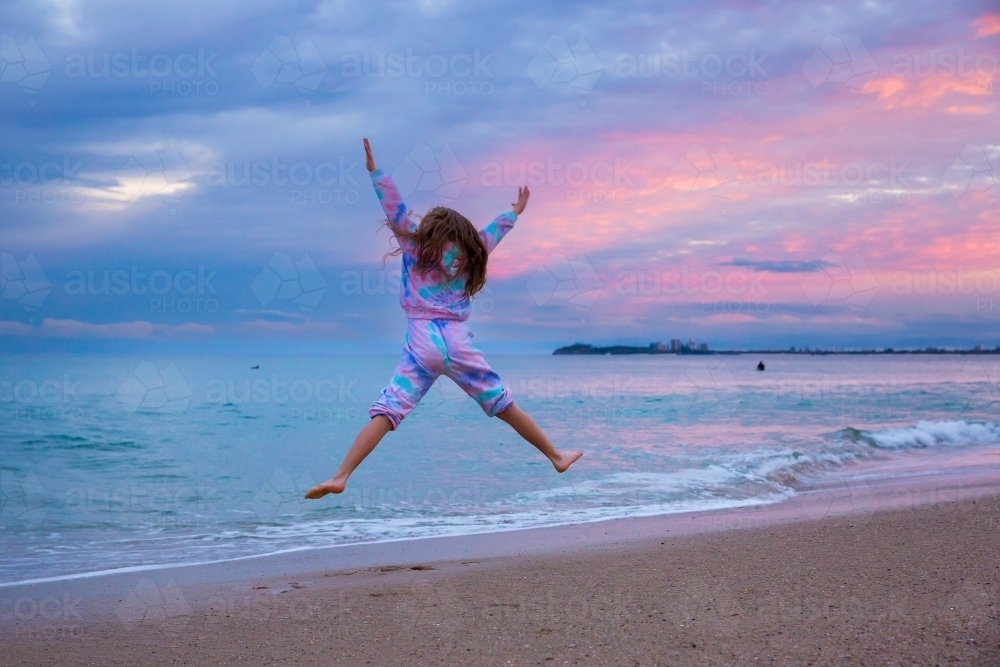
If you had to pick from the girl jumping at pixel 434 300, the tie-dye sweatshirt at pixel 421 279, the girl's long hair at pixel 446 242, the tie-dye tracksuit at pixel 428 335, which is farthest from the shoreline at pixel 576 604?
the girl's long hair at pixel 446 242

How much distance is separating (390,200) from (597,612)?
2.70 meters

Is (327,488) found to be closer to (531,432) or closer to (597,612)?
(531,432)

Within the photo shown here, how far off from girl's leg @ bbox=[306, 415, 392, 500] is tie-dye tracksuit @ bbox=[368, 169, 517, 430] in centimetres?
7

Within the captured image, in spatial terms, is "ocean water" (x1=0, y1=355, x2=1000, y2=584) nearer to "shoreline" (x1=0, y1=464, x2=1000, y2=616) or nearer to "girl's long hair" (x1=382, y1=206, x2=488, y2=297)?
Result: "shoreline" (x1=0, y1=464, x2=1000, y2=616)

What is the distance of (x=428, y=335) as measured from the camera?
433cm

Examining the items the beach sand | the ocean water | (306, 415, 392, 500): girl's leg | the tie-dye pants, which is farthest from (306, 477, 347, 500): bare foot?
the ocean water

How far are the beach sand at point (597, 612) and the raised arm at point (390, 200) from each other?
2281 mm

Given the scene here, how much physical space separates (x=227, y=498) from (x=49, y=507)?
7.72 ft

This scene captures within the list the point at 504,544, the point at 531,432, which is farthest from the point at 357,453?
the point at 504,544

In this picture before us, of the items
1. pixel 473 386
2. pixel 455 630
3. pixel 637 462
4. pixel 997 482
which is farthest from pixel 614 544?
pixel 637 462

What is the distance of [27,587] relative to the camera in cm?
660

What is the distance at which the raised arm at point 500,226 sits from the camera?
14.6 feet

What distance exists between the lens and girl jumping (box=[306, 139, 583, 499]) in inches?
169

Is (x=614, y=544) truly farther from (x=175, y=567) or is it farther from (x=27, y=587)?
(x=27, y=587)
